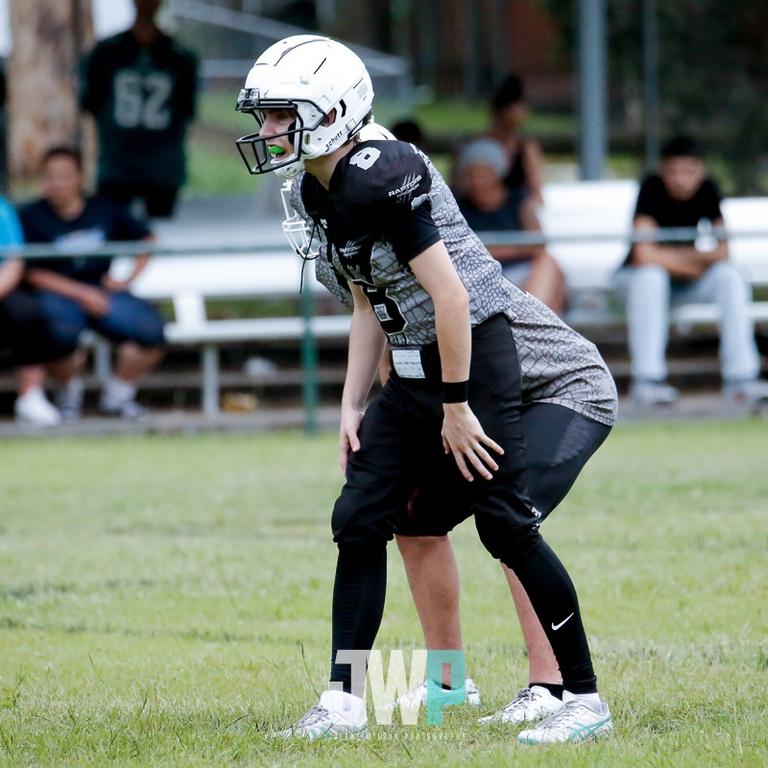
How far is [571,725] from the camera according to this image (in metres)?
4.05

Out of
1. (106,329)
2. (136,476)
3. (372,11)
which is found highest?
(372,11)

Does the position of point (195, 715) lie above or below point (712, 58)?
below

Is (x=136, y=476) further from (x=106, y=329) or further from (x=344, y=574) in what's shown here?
(x=344, y=574)

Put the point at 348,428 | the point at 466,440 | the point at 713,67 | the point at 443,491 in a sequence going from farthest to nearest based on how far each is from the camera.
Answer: the point at 713,67, the point at 348,428, the point at 443,491, the point at 466,440

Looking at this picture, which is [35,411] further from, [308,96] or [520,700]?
[308,96]

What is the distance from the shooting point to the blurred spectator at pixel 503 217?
11430mm

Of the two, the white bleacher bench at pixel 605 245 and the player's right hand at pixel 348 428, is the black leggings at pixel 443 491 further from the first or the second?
the white bleacher bench at pixel 605 245

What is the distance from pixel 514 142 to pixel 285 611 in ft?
24.2

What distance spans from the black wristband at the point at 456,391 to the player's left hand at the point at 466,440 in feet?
0.04

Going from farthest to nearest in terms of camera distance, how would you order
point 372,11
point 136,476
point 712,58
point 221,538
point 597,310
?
point 372,11
point 712,58
point 597,310
point 136,476
point 221,538

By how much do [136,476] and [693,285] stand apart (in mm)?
4307

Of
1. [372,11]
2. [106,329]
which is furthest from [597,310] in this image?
[372,11]

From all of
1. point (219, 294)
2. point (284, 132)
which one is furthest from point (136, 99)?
point (284, 132)

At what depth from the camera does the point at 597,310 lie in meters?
12.2
